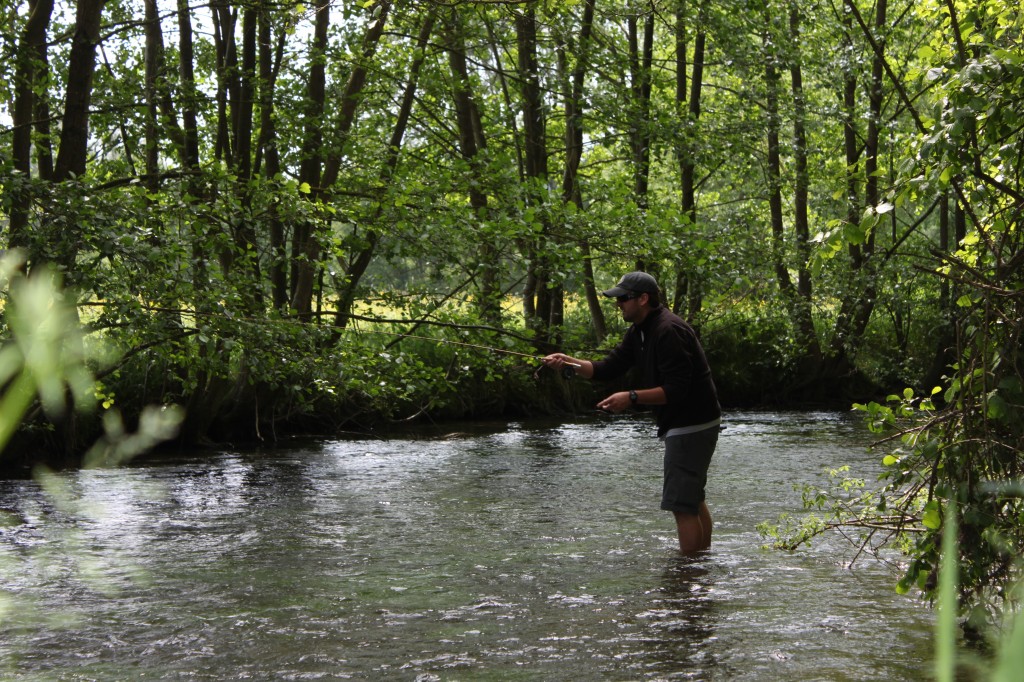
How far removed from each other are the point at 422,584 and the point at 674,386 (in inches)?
80.9

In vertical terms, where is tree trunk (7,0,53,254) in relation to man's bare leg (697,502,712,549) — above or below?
above

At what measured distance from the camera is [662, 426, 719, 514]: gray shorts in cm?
759

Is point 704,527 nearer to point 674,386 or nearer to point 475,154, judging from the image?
point 674,386

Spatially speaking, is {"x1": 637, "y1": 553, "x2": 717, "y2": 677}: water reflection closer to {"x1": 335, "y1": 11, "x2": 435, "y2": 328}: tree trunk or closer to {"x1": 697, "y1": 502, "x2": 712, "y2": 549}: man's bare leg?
{"x1": 697, "y1": 502, "x2": 712, "y2": 549}: man's bare leg

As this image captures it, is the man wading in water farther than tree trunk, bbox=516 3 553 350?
No

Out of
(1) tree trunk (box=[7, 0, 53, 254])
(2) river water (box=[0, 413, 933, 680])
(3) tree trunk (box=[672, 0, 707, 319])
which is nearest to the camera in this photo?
(2) river water (box=[0, 413, 933, 680])

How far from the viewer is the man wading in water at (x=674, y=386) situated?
293 inches

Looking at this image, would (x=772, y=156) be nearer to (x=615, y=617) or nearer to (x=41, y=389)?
(x=41, y=389)

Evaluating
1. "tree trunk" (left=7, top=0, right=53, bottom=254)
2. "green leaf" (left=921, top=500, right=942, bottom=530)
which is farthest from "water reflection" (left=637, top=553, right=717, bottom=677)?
"tree trunk" (left=7, top=0, right=53, bottom=254)

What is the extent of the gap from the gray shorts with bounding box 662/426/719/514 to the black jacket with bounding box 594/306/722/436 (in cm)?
10

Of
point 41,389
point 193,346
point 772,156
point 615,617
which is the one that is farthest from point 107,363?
point 772,156

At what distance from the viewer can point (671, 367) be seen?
7434 mm

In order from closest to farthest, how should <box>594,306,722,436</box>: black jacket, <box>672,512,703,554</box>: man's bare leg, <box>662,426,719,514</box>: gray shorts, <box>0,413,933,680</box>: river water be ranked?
<box>0,413,933,680</box>: river water < <box>594,306,722,436</box>: black jacket < <box>662,426,719,514</box>: gray shorts < <box>672,512,703,554</box>: man's bare leg

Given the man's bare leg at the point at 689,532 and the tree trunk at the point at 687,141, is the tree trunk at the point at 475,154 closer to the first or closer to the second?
the tree trunk at the point at 687,141
